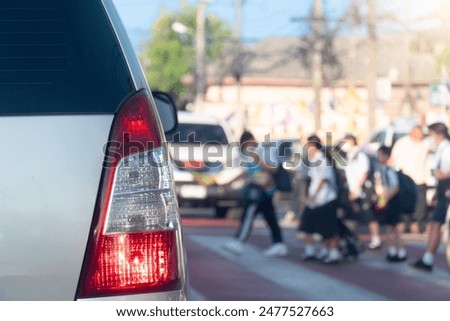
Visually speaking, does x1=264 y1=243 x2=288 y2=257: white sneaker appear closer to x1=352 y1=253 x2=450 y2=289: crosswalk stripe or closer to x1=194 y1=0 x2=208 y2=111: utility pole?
x1=352 y1=253 x2=450 y2=289: crosswalk stripe

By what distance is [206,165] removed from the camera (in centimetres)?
2509

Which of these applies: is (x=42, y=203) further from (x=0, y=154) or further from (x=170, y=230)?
(x=170, y=230)

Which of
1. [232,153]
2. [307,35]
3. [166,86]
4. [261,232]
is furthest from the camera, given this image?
[166,86]

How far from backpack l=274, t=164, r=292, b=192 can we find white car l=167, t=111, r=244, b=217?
23.9ft

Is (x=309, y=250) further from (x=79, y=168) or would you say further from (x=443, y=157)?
(x=79, y=168)

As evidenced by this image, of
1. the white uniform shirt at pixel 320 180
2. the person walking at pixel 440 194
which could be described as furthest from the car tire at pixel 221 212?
the person walking at pixel 440 194

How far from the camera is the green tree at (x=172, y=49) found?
3880 inches

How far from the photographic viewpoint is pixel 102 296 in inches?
122

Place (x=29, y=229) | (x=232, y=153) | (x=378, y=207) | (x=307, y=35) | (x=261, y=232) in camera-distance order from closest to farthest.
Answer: (x=29, y=229) → (x=378, y=207) → (x=261, y=232) → (x=232, y=153) → (x=307, y=35)

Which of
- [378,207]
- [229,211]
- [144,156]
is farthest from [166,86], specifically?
[144,156]

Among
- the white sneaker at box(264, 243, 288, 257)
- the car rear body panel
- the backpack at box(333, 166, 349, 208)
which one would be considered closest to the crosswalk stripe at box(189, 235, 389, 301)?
the white sneaker at box(264, 243, 288, 257)

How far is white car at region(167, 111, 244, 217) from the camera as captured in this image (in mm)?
24781

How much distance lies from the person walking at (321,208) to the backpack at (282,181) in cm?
75
